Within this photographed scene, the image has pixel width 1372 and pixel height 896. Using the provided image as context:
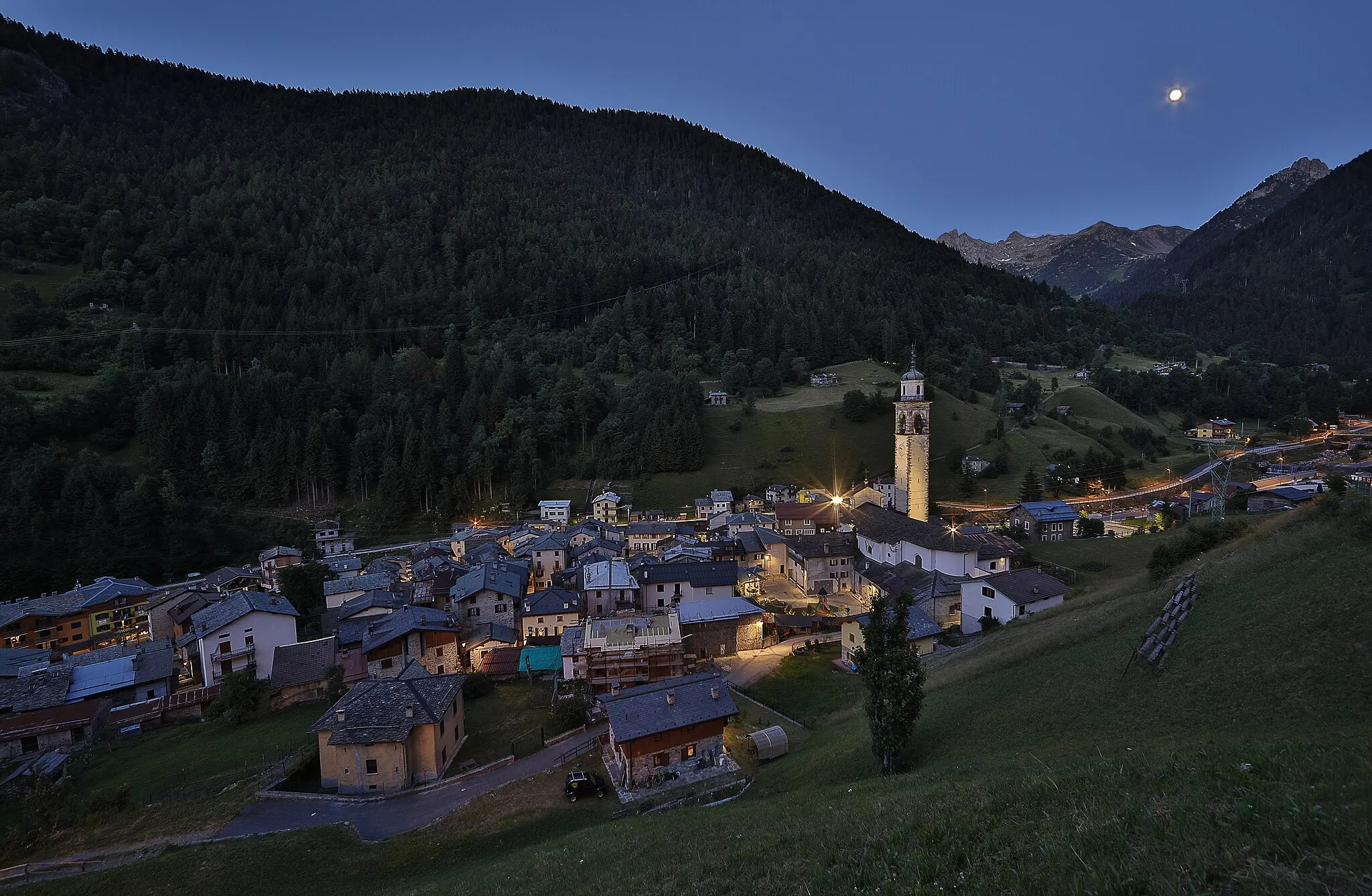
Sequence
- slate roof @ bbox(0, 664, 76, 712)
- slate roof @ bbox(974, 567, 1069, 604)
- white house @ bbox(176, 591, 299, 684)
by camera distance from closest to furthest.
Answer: slate roof @ bbox(0, 664, 76, 712), slate roof @ bbox(974, 567, 1069, 604), white house @ bbox(176, 591, 299, 684)

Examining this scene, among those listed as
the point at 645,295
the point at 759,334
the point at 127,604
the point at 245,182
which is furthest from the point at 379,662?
the point at 245,182

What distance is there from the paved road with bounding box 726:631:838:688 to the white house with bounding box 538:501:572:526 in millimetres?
36088

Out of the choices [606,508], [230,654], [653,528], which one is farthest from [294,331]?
[230,654]

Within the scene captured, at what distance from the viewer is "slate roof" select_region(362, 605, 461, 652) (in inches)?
1280

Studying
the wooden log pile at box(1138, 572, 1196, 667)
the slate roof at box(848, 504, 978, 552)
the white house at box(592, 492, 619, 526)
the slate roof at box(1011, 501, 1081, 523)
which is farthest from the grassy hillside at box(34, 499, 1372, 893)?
the white house at box(592, 492, 619, 526)

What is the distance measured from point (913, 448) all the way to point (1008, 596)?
2599cm

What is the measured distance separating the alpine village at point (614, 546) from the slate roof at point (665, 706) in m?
0.23

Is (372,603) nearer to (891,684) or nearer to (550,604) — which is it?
(550,604)

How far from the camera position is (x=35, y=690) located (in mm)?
30250

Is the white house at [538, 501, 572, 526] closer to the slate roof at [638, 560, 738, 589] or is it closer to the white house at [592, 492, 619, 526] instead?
the white house at [592, 492, 619, 526]

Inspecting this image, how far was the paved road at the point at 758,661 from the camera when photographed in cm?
3023

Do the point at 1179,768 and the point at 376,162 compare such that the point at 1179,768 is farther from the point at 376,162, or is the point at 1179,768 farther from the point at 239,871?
the point at 376,162

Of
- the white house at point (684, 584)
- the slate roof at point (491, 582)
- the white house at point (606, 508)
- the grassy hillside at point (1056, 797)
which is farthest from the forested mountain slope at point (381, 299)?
the grassy hillside at point (1056, 797)

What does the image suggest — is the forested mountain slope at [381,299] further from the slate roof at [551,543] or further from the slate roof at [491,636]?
the slate roof at [491,636]
